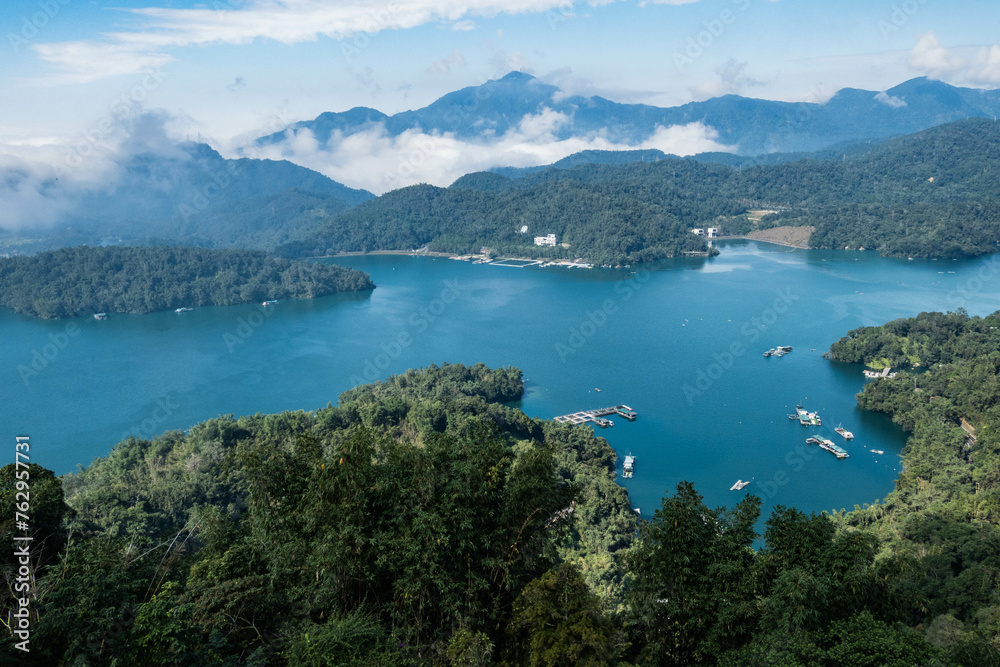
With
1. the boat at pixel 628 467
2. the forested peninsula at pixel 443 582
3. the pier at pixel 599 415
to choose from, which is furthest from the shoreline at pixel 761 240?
the forested peninsula at pixel 443 582

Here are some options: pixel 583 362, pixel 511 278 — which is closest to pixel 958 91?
pixel 511 278

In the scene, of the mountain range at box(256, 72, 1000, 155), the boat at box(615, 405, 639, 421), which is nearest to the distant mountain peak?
the mountain range at box(256, 72, 1000, 155)

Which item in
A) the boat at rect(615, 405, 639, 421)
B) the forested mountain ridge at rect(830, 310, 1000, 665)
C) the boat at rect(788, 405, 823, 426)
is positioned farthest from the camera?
the boat at rect(615, 405, 639, 421)

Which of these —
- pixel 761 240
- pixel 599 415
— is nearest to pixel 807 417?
pixel 599 415

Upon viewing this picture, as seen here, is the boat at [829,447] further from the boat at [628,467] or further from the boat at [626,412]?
the boat at [628,467]

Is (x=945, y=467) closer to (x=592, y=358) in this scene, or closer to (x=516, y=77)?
(x=592, y=358)

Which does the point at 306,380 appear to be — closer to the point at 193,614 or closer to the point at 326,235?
the point at 193,614

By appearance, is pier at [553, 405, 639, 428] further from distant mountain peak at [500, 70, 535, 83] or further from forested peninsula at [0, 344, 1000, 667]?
distant mountain peak at [500, 70, 535, 83]
